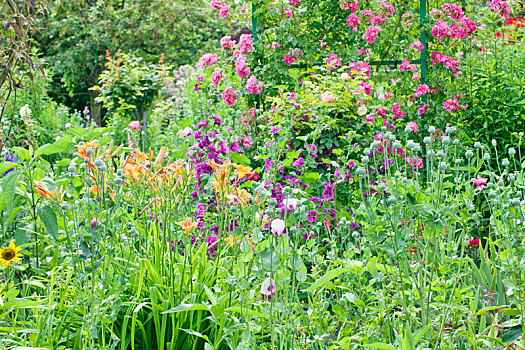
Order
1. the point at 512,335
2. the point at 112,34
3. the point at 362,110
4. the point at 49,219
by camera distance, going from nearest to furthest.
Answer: the point at 512,335, the point at 49,219, the point at 362,110, the point at 112,34

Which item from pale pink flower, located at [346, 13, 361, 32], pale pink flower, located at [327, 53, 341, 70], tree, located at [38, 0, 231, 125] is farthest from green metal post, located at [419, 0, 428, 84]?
tree, located at [38, 0, 231, 125]

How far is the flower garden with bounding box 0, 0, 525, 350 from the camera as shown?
5.33 ft

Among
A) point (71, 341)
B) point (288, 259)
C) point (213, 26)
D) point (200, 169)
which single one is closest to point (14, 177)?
point (71, 341)

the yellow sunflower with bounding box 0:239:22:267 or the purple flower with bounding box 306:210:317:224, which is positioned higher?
the yellow sunflower with bounding box 0:239:22:267

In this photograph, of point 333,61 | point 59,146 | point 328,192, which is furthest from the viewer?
point 333,61

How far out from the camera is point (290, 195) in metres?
2.26

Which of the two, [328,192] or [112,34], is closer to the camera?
[328,192]

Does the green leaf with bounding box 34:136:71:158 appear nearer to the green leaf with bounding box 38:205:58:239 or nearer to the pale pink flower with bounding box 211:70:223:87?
the green leaf with bounding box 38:205:58:239

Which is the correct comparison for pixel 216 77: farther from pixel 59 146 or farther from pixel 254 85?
pixel 59 146

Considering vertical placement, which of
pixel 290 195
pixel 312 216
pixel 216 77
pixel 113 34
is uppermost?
pixel 113 34

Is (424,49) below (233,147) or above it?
above

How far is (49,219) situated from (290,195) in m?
1.02

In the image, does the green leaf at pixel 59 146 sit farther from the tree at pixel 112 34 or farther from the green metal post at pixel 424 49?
the tree at pixel 112 34

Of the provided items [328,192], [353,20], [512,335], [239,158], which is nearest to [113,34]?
[353,20]
